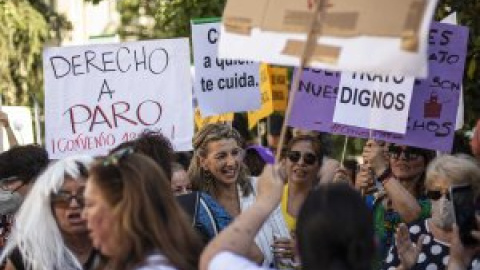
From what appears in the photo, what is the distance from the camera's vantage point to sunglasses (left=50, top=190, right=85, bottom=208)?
5.03 m

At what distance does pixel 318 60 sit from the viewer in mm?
4449

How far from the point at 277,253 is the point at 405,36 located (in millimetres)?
2097

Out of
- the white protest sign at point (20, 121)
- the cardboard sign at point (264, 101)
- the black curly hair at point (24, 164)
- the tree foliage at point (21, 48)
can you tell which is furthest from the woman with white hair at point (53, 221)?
the tree foliage at point (21, 48)

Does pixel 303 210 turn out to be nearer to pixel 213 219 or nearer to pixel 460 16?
pixel 213 219

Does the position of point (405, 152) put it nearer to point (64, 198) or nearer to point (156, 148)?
point (156, 148)

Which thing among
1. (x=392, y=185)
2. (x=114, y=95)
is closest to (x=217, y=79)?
(x=114, y=95)

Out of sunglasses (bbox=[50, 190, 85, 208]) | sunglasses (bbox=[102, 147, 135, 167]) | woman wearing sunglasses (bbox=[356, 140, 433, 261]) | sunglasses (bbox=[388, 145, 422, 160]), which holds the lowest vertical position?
woman wearing sunglasses (bbox=[356, 140, 433, 261])

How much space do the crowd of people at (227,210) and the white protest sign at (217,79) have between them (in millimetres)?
1675

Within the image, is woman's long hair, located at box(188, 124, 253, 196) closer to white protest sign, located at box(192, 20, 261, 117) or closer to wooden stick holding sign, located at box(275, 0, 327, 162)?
white protest sign, located at box(192, 20, 261, 117)

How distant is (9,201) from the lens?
627cm

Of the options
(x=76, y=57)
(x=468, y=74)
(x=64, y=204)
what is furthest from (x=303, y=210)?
(x=468, y=74)

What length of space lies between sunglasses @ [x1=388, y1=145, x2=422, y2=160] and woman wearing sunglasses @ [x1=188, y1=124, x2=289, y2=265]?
2.63 ft

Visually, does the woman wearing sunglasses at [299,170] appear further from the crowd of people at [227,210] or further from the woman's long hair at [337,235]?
the woman's long hair at [337,235]

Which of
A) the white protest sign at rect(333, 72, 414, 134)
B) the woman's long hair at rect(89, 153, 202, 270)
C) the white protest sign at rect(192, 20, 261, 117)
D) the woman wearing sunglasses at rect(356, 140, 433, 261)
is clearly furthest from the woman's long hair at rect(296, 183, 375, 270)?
the white protest sign at rect(192, 20, 261, 117)
